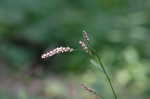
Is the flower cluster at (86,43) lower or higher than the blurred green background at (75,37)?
higher

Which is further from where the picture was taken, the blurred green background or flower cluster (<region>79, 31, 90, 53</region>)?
the blurred green background

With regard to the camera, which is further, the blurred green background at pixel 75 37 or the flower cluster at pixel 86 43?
the blurred green background at pixel 75 37

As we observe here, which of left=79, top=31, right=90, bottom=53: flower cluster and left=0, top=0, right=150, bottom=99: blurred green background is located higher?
left=79, top=31, right=90, bottom=53: flower cluster

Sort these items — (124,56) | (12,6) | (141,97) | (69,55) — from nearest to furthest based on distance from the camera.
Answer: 1. (141,97)
2. (124,56)
3. (69,55)
4. (12,6)

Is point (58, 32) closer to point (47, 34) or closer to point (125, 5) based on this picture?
point (47, 34)

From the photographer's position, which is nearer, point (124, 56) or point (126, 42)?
point (124, 56)

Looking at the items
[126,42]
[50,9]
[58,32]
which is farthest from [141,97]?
[50,9]

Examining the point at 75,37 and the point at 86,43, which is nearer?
the point at 86,43

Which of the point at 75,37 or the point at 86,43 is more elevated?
the point at 86,43
